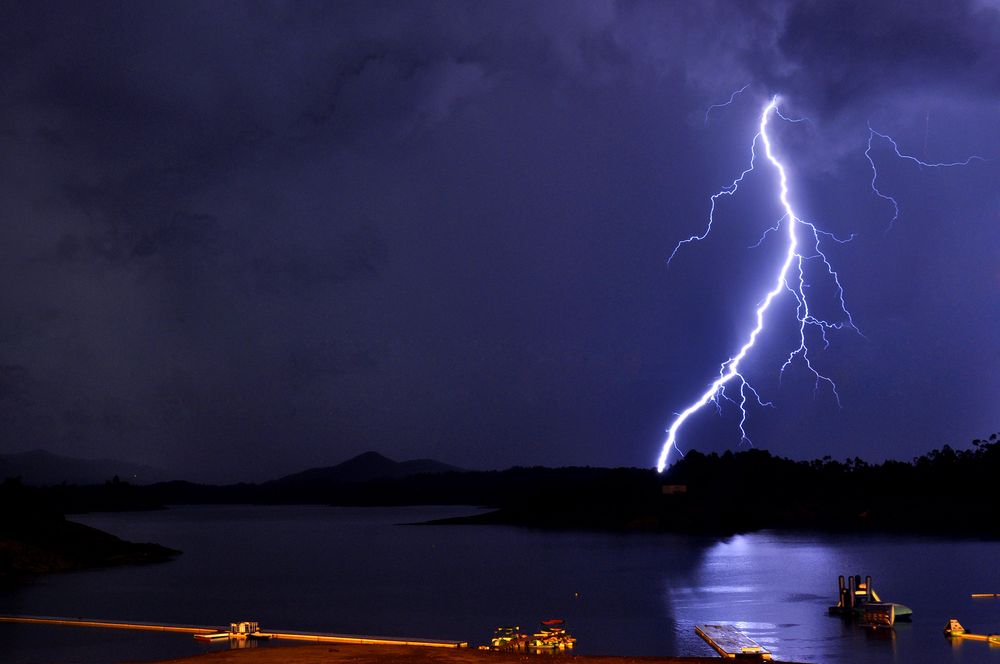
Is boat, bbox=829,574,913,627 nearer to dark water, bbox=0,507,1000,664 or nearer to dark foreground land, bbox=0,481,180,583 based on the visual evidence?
dark water, bbox=0,507,1000,664

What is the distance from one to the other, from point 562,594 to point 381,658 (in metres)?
24.9

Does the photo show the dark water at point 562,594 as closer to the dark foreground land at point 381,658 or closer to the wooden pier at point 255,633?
the wooden pier at point 255,633

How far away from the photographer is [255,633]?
99.7ft

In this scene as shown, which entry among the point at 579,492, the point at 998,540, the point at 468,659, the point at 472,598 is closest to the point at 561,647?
the point at 468,659

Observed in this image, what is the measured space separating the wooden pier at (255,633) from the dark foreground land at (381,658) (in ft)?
9.72

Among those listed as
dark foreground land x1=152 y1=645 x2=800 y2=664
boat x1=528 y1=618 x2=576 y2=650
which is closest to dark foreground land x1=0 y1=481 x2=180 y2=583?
dark foreground land x1=152 y1=645 x2=800 y2=664

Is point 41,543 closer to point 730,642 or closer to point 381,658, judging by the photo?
point 381,658

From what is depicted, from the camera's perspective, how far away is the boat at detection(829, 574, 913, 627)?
32.9m

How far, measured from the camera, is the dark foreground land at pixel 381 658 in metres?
21.3

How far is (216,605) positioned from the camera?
42.7 meters

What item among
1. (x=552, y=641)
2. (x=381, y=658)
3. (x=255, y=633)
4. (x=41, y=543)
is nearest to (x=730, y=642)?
(x=552, y=641)

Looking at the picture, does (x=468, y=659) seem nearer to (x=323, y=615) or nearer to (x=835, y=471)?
(x=323, y=615)

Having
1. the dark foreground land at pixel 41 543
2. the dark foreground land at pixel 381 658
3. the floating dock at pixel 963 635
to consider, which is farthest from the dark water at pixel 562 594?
the dark foreground land at pixel 381 658

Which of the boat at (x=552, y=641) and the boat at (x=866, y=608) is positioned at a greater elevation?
the boat at (x=866, y=608)
